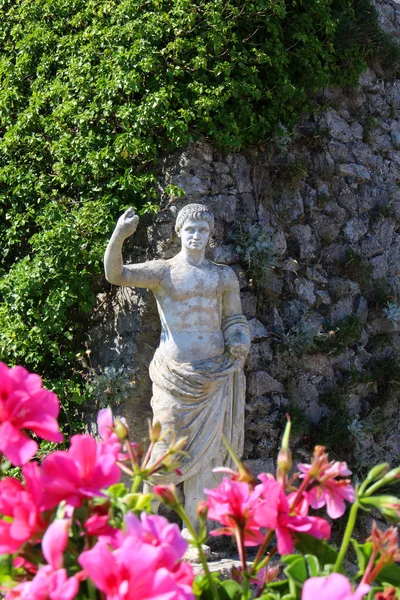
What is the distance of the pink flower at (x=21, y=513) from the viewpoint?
2.74ft

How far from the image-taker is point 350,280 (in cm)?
534

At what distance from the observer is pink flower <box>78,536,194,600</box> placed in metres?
0.75

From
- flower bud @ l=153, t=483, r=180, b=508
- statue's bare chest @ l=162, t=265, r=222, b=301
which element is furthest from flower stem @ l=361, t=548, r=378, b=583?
statue's bare chest @ l=162, t=265, r=222, b=301

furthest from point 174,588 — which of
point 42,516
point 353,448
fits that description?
point 353,448

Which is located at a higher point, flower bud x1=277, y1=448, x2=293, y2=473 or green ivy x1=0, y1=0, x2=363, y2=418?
green ivy x1=0, y1=0, x2=363, y2=418

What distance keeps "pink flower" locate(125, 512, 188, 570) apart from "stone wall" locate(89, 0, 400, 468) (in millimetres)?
3725

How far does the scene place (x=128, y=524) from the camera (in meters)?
0.82

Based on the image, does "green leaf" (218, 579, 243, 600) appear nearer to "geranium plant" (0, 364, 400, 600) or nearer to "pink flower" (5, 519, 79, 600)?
"geranium plant" (0, 364, 400, 600)

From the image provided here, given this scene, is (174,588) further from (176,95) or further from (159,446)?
(176,95)

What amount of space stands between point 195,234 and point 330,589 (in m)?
3.49

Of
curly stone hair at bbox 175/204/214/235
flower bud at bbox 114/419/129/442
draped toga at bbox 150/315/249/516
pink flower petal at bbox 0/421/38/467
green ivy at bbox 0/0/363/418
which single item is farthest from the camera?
green ivy at bbox 0/0/363/418

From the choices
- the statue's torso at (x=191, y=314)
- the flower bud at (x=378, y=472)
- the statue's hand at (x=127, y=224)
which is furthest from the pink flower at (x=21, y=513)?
the statue's torso at (x=191, y=314)

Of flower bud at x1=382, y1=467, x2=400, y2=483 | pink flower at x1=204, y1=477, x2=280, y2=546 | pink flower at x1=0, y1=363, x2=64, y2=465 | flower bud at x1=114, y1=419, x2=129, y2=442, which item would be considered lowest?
pink flower at x1=204, y1=477, x2=280, y2=546

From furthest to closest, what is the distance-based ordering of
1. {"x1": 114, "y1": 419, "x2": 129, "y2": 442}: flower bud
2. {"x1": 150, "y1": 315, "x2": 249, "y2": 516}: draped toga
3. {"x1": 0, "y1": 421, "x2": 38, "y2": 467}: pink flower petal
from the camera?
{"x1": 150, "y1": 315, "x2": 249, "y2": 516}: draped toga
{"x1": 114, "y1": 419, "x2": 129, "y2": 442}: flower bud
{"x1": 0, "y1": 421, "x2": 38, "y2": 467}: pink flower petal
